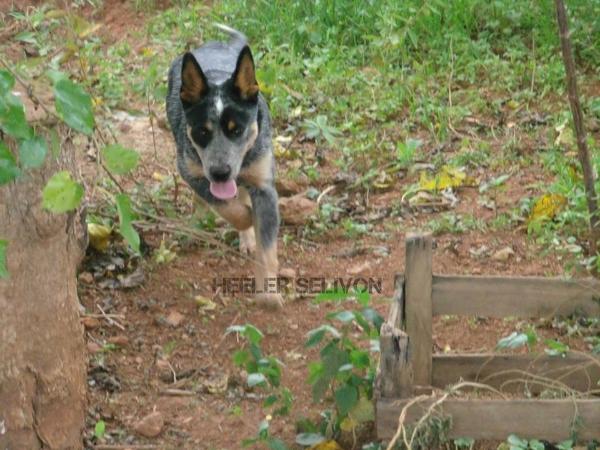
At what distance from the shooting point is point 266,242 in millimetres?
5684

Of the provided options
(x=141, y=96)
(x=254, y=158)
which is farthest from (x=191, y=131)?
(x=141, y=96)

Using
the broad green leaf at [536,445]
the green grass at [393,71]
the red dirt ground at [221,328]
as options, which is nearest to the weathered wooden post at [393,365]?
the broad green leaf at [536,445]

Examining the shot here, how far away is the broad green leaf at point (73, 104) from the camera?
2.67 m

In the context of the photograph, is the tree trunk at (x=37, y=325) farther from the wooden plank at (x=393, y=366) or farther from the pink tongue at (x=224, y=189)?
the pink tongue at (x=224, y=189)

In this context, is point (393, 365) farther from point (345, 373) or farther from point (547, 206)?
point (547, 206)

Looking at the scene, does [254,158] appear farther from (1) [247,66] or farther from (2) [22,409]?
(2) [22,409]

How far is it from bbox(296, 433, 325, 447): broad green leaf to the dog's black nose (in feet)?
6.03

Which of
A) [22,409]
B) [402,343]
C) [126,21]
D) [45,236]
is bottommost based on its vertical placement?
[22,409]

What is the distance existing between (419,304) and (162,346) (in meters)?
1.51

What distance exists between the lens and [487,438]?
374 centimetres

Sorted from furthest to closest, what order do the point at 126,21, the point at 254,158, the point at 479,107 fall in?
the point at 126,21, the point at 479,107, the point at 254,158

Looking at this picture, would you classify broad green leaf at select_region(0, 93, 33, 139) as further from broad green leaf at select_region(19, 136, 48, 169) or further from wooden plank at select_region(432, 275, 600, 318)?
wooden plank at select_region(432, 275, 600, 318)

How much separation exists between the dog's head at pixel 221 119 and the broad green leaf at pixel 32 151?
2.69 metres

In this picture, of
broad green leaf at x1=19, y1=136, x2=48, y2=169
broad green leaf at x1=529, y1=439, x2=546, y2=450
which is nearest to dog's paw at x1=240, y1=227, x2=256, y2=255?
broad green leaf at x1=529, y1=439, x2=546, y2=450
